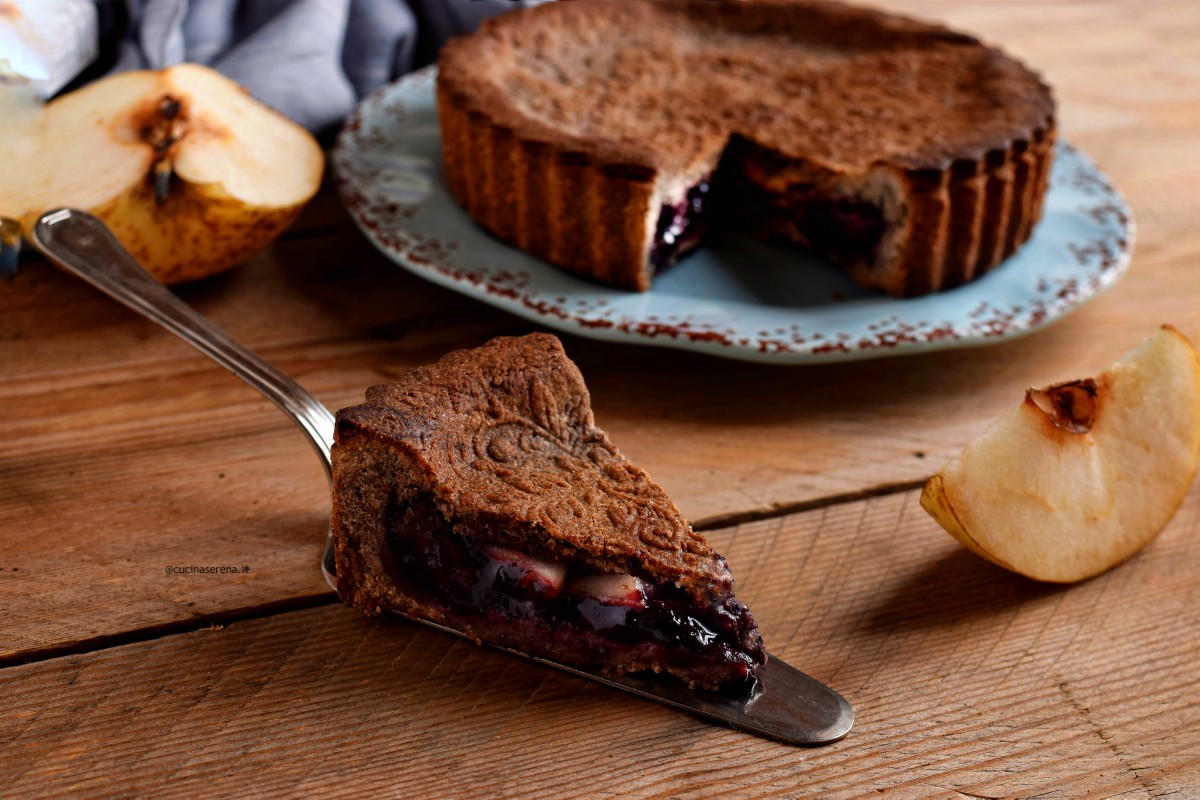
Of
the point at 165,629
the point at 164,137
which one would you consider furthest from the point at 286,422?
the point at 164,137

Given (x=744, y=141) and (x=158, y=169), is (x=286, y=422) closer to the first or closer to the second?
(x=158, y=169)

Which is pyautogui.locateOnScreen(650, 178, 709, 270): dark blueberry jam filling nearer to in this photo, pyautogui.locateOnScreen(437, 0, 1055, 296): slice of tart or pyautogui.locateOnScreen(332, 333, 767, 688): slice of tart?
pyautogui.locateOnScreen(437, 0, 1055, 296): slice of tart

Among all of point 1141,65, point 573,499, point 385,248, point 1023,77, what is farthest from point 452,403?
point 1141,65

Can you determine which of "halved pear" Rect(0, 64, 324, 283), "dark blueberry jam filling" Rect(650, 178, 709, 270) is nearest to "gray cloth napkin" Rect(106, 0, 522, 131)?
"halved pear" Rect(0, 64, 324, 283)

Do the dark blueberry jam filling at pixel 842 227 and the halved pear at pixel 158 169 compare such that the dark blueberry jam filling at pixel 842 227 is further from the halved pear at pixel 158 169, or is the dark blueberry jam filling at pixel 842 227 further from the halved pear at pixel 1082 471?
the halved pear at pixel 158 169

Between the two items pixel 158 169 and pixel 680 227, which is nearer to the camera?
pixel 158 169

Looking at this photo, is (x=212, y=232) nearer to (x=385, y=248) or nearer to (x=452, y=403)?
(x=385, y=248)

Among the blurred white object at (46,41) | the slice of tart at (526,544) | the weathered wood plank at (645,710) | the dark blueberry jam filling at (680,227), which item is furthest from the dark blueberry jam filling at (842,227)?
the blurred white object at (46,41)
